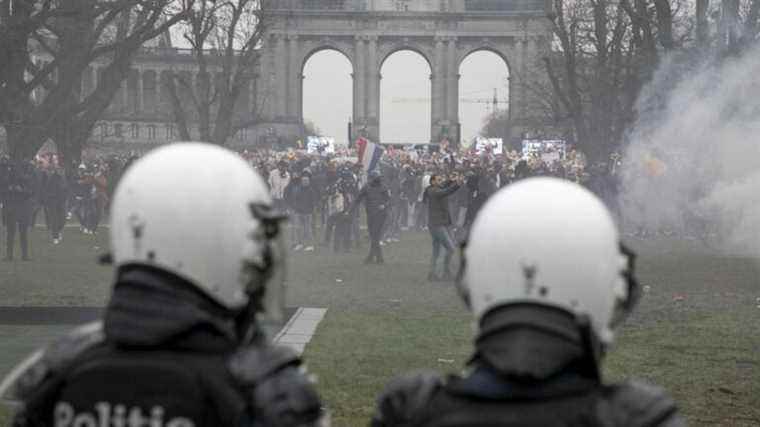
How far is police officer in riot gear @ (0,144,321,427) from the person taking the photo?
3.25 meters

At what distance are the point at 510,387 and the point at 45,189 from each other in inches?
1132

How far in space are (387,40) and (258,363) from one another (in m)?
102

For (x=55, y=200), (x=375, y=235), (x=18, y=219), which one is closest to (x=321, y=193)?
(x=55, y=200)

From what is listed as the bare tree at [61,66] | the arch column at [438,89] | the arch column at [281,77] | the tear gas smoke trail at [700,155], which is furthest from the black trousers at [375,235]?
the arch column at [438,89]

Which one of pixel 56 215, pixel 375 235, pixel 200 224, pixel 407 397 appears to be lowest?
pixel 375 235

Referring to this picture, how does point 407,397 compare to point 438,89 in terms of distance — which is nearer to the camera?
point 407,397

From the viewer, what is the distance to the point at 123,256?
343 centimetres

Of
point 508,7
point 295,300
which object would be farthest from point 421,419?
point 508,7

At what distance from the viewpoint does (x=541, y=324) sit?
3121 millimetres

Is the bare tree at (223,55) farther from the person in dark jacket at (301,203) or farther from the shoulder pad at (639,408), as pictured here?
the shoulder pad at (639,408)

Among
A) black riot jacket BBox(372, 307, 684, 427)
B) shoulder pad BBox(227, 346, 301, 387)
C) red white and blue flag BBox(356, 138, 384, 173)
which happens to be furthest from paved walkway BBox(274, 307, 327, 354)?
red white and blue flag BBox(356, 138, 384, 173)

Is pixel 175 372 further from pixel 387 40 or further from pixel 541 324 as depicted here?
pixel 387 40

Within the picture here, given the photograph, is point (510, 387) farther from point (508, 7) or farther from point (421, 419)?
point (508, 7)

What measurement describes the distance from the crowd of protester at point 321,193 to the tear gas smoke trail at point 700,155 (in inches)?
49.3
